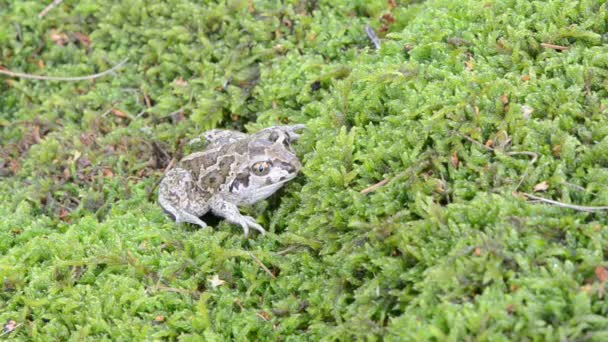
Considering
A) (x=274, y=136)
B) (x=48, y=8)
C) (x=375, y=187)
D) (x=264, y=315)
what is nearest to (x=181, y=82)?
(x=274, y=136)

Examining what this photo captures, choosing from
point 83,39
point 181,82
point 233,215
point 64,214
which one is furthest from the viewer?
point 83,39

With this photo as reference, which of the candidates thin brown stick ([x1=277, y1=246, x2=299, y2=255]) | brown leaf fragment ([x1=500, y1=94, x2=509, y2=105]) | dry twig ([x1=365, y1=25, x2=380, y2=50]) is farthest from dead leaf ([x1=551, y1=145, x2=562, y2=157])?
dry twig ([x1=365, y1=25, x2=380, y2=50])

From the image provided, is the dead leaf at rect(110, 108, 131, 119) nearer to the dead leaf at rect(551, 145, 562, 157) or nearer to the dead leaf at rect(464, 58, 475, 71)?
the dead leaf at rect(464, 58, 475, 71)

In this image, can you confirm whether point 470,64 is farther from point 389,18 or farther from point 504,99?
point 389,18

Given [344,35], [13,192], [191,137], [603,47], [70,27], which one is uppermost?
[603,47]

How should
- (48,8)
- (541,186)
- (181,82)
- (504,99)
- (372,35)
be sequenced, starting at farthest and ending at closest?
1. (48,8)
2. (181,82)
3. (372,35)
4. (504,99)
5. (541,186)

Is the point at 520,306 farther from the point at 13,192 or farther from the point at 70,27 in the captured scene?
the point at 70,27

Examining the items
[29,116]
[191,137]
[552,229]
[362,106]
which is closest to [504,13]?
[362,106]
